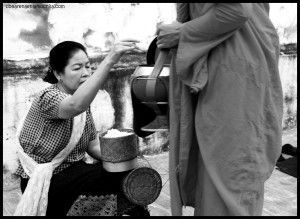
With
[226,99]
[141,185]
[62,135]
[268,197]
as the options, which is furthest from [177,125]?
[268,197]

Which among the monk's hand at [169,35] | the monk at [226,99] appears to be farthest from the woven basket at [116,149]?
the monk's hand at [169,35]

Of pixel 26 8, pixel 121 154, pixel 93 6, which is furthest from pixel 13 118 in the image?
pixel 121 154

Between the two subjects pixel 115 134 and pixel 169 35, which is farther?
pixel 115 134

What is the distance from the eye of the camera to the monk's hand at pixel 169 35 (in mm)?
2043

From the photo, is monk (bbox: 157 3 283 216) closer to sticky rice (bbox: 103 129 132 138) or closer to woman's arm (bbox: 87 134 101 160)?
sticky rice (bbox: 103 129 132 138)

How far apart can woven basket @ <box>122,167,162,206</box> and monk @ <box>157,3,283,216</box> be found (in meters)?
0.28

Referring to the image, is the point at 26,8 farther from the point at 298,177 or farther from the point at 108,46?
the point at 298,177

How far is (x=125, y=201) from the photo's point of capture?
95.9 inches

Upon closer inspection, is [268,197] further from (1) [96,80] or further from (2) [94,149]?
(1) [96,80]

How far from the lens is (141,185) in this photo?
234cm

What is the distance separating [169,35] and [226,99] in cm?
42

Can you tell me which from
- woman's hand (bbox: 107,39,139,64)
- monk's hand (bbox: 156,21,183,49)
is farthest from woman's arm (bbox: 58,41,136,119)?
monk's hand (bbox: 156,21,183,49)

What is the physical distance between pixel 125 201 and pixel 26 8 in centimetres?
220

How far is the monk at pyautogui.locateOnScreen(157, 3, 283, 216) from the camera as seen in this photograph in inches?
78.4
